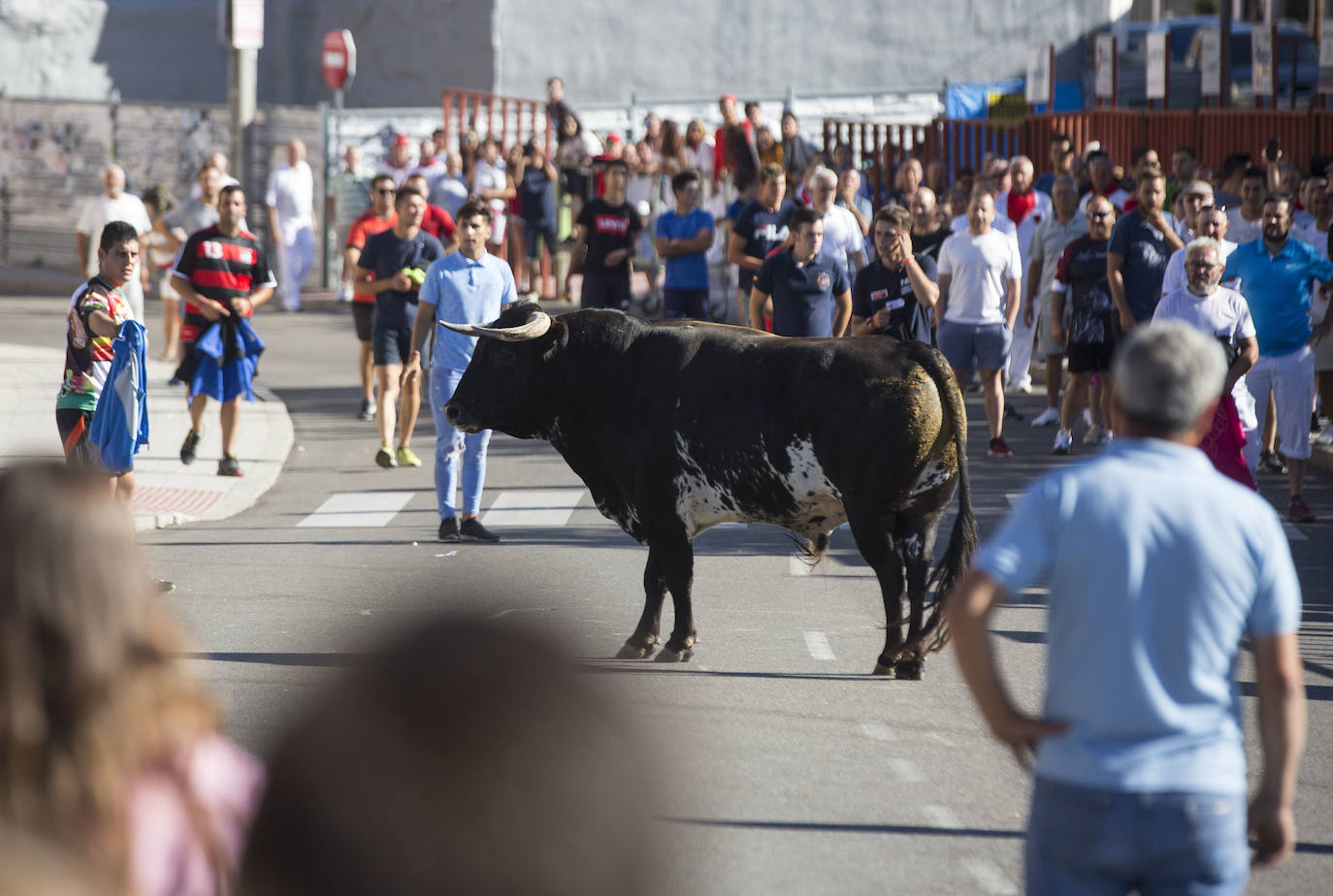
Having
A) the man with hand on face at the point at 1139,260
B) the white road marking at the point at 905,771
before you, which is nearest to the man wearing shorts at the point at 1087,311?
the man with hand on face at the point at 1139,260

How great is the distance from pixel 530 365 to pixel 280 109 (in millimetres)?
19827

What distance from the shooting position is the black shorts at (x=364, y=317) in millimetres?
15016

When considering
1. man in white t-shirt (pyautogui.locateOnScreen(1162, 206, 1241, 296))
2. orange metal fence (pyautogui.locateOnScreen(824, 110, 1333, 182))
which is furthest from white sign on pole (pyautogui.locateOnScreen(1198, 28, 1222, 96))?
man in white t-shirt (pyautogui.locateOnScreen(1162, 206, 1241, 296))

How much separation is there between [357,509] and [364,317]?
129 inches

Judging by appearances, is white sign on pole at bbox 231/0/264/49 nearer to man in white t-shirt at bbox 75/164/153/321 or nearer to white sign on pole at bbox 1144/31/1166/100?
man in white t-shirt at bbox 75/164/153/321

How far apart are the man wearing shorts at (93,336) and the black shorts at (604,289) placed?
23.0ft

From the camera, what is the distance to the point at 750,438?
7762 mm

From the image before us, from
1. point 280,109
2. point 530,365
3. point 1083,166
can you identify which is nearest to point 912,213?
point 1083,166

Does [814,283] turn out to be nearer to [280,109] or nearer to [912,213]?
[912,213]

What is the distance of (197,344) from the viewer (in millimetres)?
12766

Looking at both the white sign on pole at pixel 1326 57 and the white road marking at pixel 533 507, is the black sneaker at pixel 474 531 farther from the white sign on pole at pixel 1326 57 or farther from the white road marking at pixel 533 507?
the white sign on pole at pixel 1326 57

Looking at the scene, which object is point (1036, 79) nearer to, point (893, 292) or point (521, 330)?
point (893, 292)

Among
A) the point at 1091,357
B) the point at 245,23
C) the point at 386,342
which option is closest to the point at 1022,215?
the point at 1091,357

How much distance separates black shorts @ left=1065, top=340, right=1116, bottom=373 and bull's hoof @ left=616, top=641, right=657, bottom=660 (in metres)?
7.02
